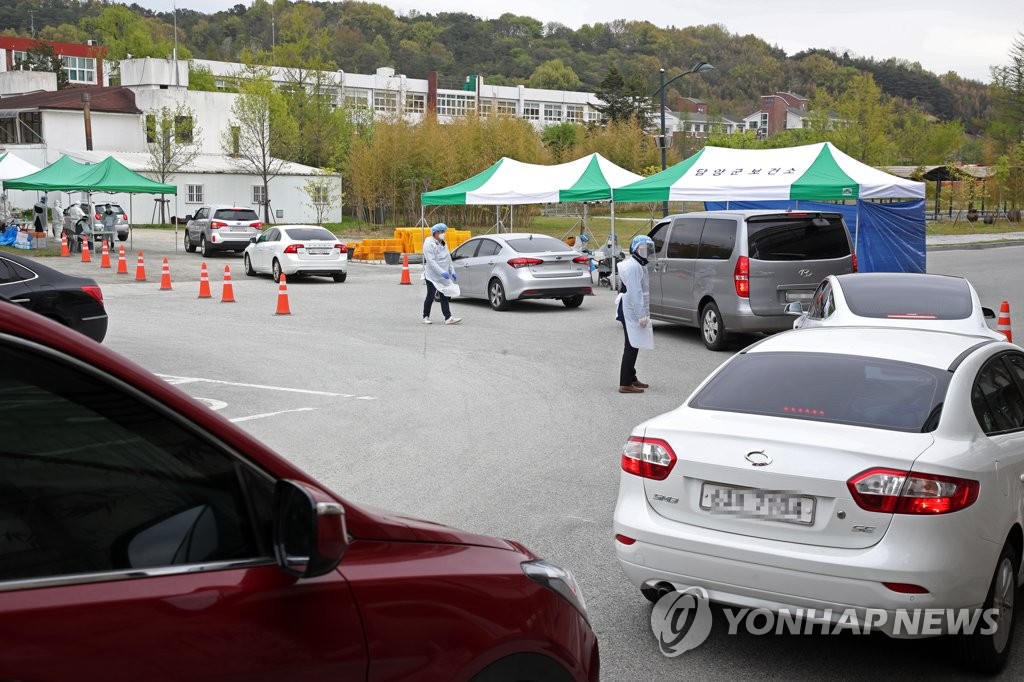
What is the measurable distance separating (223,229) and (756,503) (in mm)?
34684

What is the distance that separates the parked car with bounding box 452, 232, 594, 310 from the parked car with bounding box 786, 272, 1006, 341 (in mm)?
9998

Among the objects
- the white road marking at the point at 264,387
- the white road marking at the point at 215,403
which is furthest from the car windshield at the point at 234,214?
the white road marking at the point at 215,403

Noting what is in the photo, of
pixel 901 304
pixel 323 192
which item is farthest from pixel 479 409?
pixel 323 192

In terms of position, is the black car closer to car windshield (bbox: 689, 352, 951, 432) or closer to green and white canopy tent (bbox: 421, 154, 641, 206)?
car windshield (bbox: 689, 352, 951, 432)

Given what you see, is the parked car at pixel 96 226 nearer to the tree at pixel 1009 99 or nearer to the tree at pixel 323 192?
the tree at pixel 323 192

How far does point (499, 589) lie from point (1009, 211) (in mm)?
71491

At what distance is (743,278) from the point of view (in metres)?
15.6

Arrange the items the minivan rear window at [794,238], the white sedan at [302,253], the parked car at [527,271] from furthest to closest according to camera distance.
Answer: the white sedan at [302,253] < the parked car at [527,271] < the minivan rear window at [794,238]

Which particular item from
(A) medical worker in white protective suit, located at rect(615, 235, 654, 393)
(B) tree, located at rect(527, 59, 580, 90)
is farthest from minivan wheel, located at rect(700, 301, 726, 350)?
(B) tree, located at rect(527, 59, 580, 90)

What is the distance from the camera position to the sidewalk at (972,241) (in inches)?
1785

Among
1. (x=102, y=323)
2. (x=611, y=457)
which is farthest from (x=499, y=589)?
(x=102, y=323)

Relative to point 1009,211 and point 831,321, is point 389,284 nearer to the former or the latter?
point 831,321

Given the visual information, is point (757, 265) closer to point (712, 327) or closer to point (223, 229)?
point (712, 327)

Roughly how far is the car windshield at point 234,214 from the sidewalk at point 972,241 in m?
26.4
